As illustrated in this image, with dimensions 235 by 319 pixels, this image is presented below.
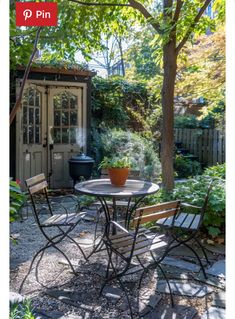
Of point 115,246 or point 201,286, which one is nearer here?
point 115,246

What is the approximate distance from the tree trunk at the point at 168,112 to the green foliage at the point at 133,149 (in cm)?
211

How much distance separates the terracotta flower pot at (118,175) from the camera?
10.3ft

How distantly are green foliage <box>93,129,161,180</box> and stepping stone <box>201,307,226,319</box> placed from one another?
4492 mm

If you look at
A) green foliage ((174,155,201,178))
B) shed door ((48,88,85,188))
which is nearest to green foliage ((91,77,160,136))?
shed door ((48,88,85,188))

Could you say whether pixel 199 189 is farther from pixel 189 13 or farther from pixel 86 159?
pixel 86 159

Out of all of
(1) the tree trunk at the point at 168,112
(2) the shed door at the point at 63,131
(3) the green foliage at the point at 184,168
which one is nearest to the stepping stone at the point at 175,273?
(1) the tree trunk at the point at 168,112

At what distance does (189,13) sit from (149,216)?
9.30 ft

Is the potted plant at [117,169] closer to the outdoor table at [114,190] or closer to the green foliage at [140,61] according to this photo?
the outdoor table at [114,190]

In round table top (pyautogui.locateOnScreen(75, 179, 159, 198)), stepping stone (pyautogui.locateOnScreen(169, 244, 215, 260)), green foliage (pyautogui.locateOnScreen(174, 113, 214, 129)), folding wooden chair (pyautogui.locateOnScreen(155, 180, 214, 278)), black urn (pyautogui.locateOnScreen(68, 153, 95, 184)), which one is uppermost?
green foliage (pyautogui.locateOnScreen(174, 113, 214, 129))

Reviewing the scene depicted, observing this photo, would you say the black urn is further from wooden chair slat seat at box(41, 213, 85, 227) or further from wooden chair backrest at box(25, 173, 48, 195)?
wooden chair slat seat at box(41, 213, 85, 227)

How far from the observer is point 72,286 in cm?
265

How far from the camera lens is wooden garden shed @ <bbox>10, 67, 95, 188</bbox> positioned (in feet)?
20.9
